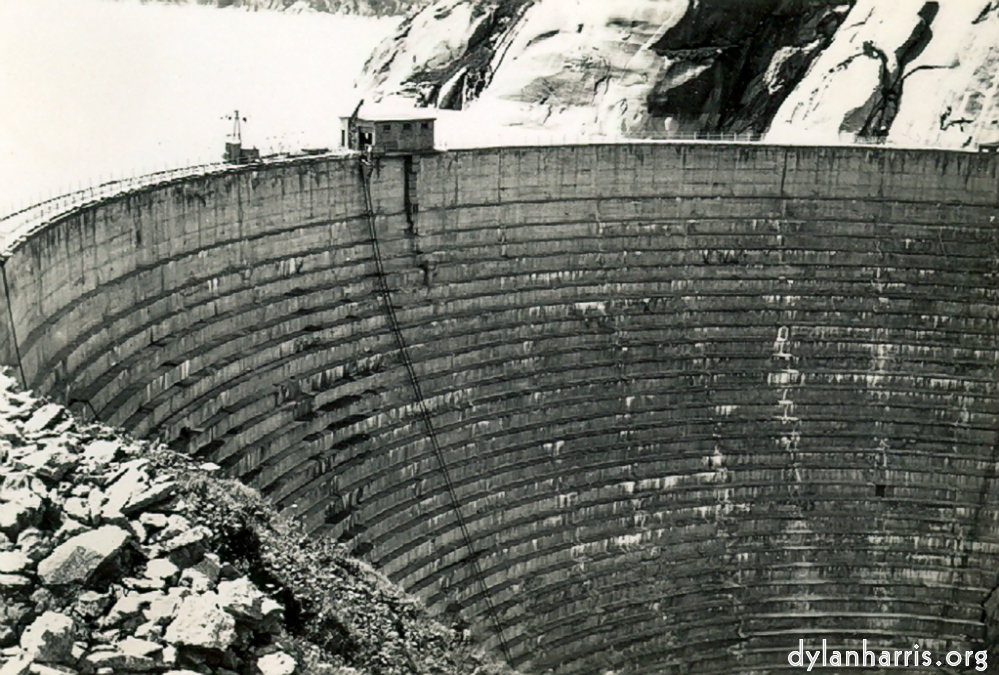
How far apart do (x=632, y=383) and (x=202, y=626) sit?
24.5 m

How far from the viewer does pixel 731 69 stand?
4388 centimetres

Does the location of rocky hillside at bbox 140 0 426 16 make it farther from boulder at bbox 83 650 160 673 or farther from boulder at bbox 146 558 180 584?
boulder at bbox 83 650 160 673

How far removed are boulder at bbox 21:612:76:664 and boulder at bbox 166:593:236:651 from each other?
2.97 ft

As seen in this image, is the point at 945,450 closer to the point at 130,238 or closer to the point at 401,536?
the point at 401,536

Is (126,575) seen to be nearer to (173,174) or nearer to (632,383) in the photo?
(173,174)

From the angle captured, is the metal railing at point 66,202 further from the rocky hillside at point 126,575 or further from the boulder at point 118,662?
the boulder at point 118,662

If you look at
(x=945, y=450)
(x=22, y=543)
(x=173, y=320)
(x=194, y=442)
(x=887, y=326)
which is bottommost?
(x=22, y=543)

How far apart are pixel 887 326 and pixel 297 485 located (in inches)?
757

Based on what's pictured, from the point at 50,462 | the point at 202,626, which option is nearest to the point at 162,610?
the point at 202,626

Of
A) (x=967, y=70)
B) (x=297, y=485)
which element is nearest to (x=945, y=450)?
(x=967, y=70)

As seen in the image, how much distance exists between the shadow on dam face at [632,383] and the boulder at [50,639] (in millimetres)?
13964

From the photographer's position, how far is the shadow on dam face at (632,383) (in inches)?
1133

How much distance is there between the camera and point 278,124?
42750 millimetres

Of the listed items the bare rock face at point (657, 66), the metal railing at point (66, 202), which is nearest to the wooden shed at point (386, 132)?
the metal railing at point (66, 202)
